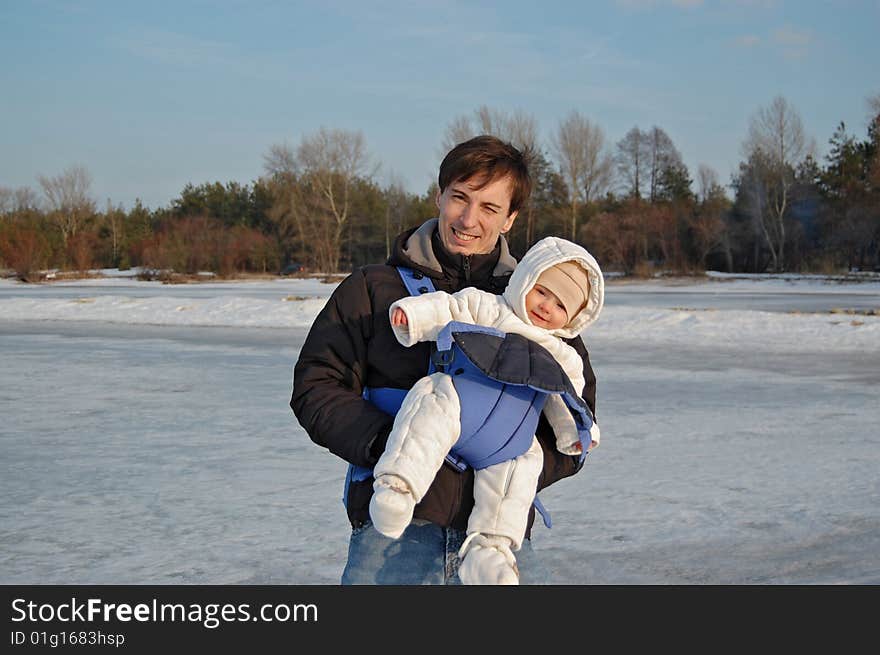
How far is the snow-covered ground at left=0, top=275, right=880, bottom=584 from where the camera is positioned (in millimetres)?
3451

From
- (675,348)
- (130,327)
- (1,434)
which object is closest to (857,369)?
(675,348)

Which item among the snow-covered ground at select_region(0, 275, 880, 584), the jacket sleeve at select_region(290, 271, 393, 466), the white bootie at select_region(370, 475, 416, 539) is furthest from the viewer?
the snow-covered ground at select_region(0, 275, 880, 584)

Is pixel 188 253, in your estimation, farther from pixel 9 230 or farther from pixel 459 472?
pixel 459 472

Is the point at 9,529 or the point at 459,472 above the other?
the point at 459,472

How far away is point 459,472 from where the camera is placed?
189cm

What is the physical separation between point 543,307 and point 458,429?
0.33 m

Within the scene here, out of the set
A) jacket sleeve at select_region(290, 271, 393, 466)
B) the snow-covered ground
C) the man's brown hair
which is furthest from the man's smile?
the snow-covered ground

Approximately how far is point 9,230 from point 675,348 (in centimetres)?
4047

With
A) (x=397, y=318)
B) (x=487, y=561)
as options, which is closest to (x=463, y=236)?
(x=397, y=318)

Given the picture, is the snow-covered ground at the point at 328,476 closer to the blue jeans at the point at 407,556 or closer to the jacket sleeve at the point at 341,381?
the blue jeans at the point at 407,556

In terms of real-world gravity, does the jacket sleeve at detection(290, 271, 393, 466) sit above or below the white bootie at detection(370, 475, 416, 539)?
above

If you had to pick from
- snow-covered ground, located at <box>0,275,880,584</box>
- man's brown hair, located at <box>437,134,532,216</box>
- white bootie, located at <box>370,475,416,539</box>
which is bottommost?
snow-covered ground, located at <box>0,275,880,584</box>

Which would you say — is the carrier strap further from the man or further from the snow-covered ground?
the snow-covered ground

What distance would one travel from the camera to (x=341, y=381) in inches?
76.3
